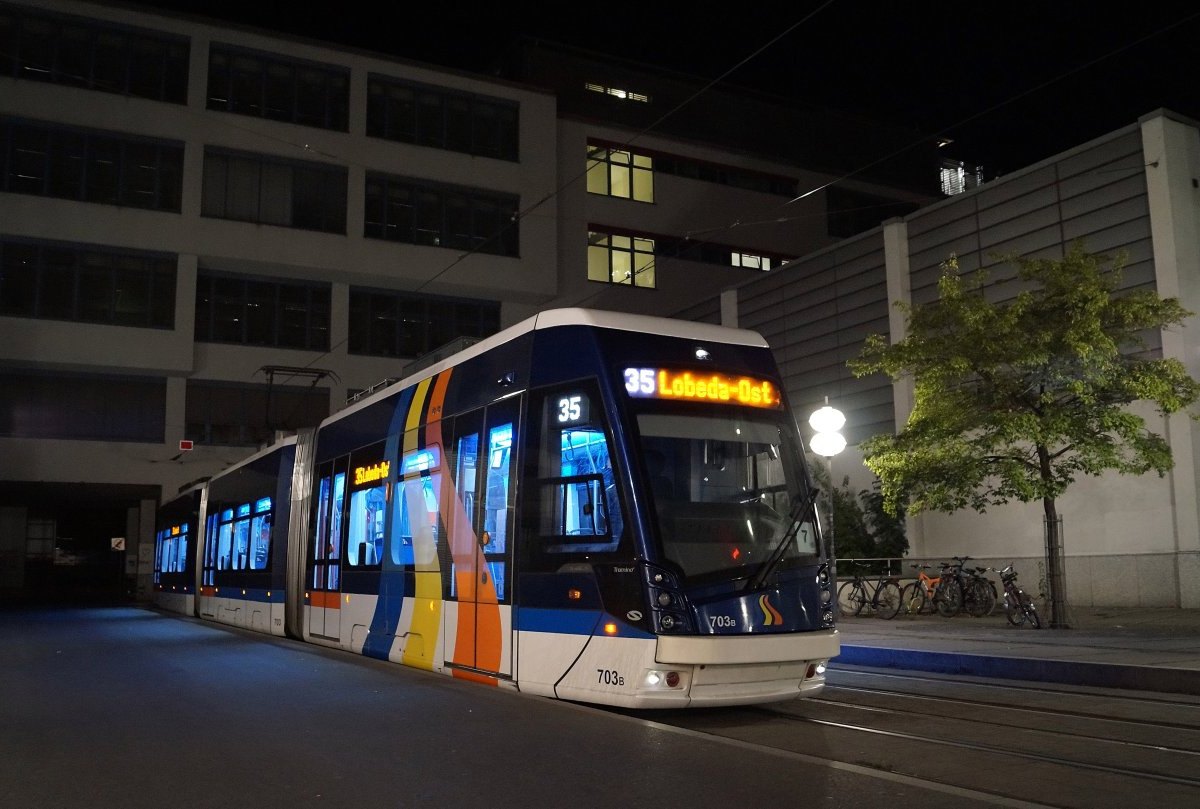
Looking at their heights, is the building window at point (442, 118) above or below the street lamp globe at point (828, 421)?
above

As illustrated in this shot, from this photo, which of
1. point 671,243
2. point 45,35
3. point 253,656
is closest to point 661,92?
point 671,243

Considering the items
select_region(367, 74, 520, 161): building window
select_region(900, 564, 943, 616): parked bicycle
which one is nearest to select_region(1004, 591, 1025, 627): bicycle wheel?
select_region(900, 564, 943, 616): parked bicycle

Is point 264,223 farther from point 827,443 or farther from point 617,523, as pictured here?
point 617,523

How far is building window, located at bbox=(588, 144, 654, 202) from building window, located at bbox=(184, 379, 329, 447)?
13673mm

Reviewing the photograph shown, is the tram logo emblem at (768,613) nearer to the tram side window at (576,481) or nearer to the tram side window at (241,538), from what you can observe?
the tram side window at (576,481)

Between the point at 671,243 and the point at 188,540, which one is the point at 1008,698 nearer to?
the point at 188,540

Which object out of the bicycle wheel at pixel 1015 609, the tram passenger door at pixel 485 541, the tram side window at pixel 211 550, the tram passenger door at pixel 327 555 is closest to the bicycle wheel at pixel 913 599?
the bicycle wheel at pixel 1015 609

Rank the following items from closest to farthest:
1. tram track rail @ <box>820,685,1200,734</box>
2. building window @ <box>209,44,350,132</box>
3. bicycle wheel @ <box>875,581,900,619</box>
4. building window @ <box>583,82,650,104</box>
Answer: tram track rail @ <box>820,685,1200,734</box>
bicycle wheel @ <box>875,581,900,619</box>
building window @ <box>209,44,350,132</box>
building window @ <box>583,82,650,104</box>

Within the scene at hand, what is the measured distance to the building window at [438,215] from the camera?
39.5 m

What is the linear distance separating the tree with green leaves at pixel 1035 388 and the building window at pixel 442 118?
2594 centimetres

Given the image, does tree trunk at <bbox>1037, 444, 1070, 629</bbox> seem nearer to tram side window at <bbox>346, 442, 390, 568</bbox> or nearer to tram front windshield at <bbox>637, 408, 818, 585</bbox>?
tram front windshield at <bbox>637, 408, 818, 585</bbox>

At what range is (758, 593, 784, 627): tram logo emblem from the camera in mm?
8609

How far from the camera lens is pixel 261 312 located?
3869cm

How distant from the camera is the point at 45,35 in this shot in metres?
35.3
